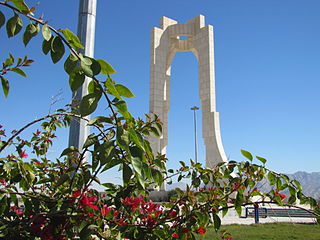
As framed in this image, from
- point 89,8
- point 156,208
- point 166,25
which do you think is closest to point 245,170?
point 156,208

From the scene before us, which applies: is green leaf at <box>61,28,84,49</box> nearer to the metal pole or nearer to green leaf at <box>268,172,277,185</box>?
green leaf at <box>268,172,277,185</box>

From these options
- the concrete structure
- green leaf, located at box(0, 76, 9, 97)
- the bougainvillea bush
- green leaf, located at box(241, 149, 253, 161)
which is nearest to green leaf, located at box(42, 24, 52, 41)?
the bougainvillea bush

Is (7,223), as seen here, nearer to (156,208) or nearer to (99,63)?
(156,208)

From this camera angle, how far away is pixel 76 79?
740 millimetres

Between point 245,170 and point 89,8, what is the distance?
1.65m

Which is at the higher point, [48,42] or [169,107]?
[169,107]

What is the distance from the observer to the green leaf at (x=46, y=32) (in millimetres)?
760

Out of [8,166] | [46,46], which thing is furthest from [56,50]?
[8,166]

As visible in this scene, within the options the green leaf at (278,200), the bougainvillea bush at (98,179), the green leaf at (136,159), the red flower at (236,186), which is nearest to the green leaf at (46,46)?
the bougainvillea bush at (98,179)

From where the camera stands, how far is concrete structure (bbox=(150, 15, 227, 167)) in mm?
15258

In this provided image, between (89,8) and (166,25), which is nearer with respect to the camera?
(89,8)

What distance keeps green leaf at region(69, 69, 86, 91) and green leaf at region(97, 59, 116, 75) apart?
0.06m

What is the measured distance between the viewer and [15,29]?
80 centimetres

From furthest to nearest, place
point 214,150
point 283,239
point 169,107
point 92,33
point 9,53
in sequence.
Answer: point 169,107 < point 214,150 < point 283,239 < point 92,33 < point 9,53
